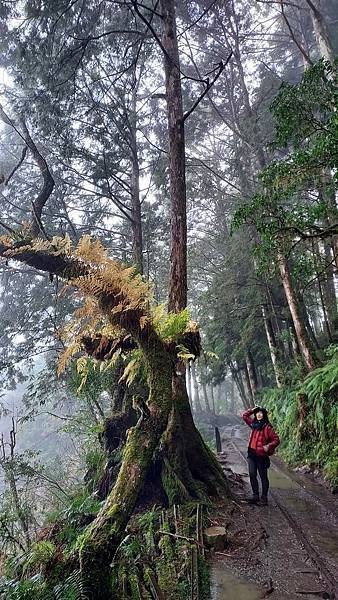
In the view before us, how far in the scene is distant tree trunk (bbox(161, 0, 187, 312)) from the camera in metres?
8.01

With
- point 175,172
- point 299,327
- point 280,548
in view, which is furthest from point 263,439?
point 299,327

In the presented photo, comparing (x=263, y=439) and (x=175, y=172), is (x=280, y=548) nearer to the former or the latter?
(x=263, y=439)

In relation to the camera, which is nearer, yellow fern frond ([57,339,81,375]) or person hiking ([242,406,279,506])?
yellow fern frond ([57,339,81,375])

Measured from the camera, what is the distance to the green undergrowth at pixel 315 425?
8.84 meters

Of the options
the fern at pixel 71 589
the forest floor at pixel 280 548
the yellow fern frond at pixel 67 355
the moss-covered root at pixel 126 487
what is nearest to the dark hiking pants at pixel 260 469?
the forest floor at pixel 280 548

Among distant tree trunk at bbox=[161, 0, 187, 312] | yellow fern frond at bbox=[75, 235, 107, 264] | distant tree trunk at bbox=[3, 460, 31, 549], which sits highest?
distant tree trunk at bbox=[161, 0, 187, 312]

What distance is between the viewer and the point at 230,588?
4160 mm

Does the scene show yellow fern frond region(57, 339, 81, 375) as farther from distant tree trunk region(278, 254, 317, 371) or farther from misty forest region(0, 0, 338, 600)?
distant tree trunk region(278, 254, 317, 371)

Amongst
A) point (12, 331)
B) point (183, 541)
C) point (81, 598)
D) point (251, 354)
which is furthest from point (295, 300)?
point (12, 331)

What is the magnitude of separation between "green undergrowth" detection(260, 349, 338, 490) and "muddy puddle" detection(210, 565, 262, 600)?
4182 millimetres

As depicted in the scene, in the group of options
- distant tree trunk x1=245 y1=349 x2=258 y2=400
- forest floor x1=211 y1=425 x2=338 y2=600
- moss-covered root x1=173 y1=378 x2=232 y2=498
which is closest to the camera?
forest floor x1=211 y1=425 x2=338 y2=600

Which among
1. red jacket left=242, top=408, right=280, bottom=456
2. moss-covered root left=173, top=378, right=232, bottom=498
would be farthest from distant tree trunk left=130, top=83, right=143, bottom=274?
red jacket left=242, top=408, right=280, bottom=456

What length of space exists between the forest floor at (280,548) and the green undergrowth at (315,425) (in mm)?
913

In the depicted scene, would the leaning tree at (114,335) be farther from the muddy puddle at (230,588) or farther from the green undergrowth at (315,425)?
the green undergrowth at (315,425)
